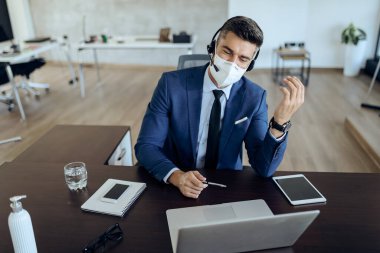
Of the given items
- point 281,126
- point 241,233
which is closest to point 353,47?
point 281,126

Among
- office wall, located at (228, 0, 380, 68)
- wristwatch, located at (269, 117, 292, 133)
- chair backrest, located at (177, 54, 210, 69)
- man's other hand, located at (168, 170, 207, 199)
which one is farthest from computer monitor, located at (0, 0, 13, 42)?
wristwatch, located at (269, 117, 292, 133)

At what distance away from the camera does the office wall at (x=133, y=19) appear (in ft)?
19.2

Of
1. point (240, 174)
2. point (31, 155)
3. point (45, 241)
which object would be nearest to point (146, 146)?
point (240, 174)

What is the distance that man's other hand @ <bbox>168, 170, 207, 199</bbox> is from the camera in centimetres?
118

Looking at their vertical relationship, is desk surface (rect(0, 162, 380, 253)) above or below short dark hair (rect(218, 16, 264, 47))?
below

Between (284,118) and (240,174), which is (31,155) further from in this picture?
(284,118)

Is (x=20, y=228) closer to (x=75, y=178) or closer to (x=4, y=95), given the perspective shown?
(x=75, y=178)

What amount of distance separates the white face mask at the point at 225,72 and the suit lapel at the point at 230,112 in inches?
2.6

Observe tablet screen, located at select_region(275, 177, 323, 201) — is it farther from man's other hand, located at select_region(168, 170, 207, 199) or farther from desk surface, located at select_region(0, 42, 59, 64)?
desk surface, located at select_region(0, 42, 59, 64)

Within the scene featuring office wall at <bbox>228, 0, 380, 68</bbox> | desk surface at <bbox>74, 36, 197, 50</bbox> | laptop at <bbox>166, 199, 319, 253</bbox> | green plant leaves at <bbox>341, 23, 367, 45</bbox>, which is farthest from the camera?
office wall at <bbox>228, 0, 380, 68</bbox>

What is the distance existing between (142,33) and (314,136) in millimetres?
3795

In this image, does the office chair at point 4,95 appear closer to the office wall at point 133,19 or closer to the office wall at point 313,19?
the office wall at point 133,19

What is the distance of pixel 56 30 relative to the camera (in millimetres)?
6375

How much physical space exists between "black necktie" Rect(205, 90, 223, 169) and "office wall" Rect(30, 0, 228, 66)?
4693 mm
